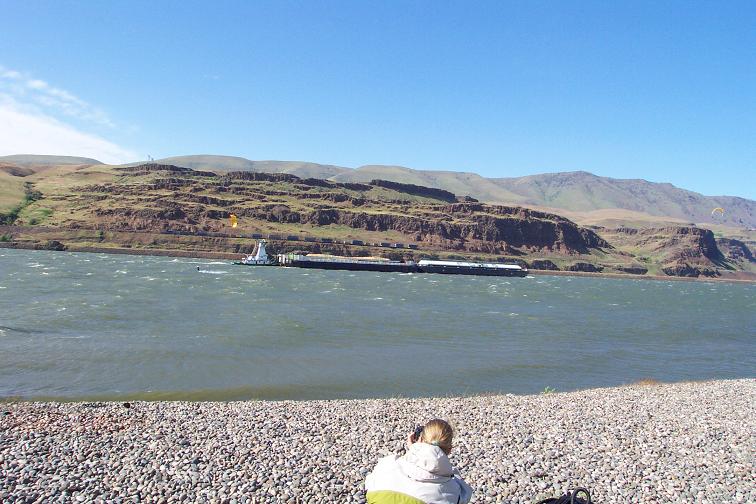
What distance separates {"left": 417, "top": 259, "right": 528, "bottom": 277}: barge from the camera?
126 metres

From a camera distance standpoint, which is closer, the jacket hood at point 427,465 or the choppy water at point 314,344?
the jacket hood at point 427,465

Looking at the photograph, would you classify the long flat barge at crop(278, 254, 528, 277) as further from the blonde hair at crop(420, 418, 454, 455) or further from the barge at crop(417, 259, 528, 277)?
the blonde hair at crop(420, 418, 454, 455)

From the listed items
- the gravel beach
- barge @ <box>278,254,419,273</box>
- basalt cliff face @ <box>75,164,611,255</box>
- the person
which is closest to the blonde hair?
the person

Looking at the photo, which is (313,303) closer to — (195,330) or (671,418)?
(195,330)

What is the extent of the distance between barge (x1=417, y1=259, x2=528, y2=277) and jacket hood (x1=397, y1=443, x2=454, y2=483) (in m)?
120

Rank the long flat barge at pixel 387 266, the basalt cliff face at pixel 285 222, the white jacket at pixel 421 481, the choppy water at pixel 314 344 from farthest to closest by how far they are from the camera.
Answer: the basalt cliff face at pixel 285 222 < the long flat barge at pixel 387 266 < the choppy water at pixel 314 344 < the white jacket at pixel 421 481

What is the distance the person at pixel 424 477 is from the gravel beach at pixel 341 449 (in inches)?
174

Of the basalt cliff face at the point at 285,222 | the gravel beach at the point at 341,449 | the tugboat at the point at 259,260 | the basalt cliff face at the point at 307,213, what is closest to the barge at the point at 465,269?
the basalt cliff face at the point at 285,222

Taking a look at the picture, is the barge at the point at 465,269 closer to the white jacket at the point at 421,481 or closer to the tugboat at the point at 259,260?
the tugboat at the point at 259,260

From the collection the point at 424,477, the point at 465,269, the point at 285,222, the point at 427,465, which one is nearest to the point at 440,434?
the point at 427,465

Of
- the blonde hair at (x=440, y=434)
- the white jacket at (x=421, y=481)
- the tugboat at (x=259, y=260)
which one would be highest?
the blonde hair at (x=440, y=434)

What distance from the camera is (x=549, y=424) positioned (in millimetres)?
14898

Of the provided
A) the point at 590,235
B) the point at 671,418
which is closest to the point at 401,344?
the point at 671,418

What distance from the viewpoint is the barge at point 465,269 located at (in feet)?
412
